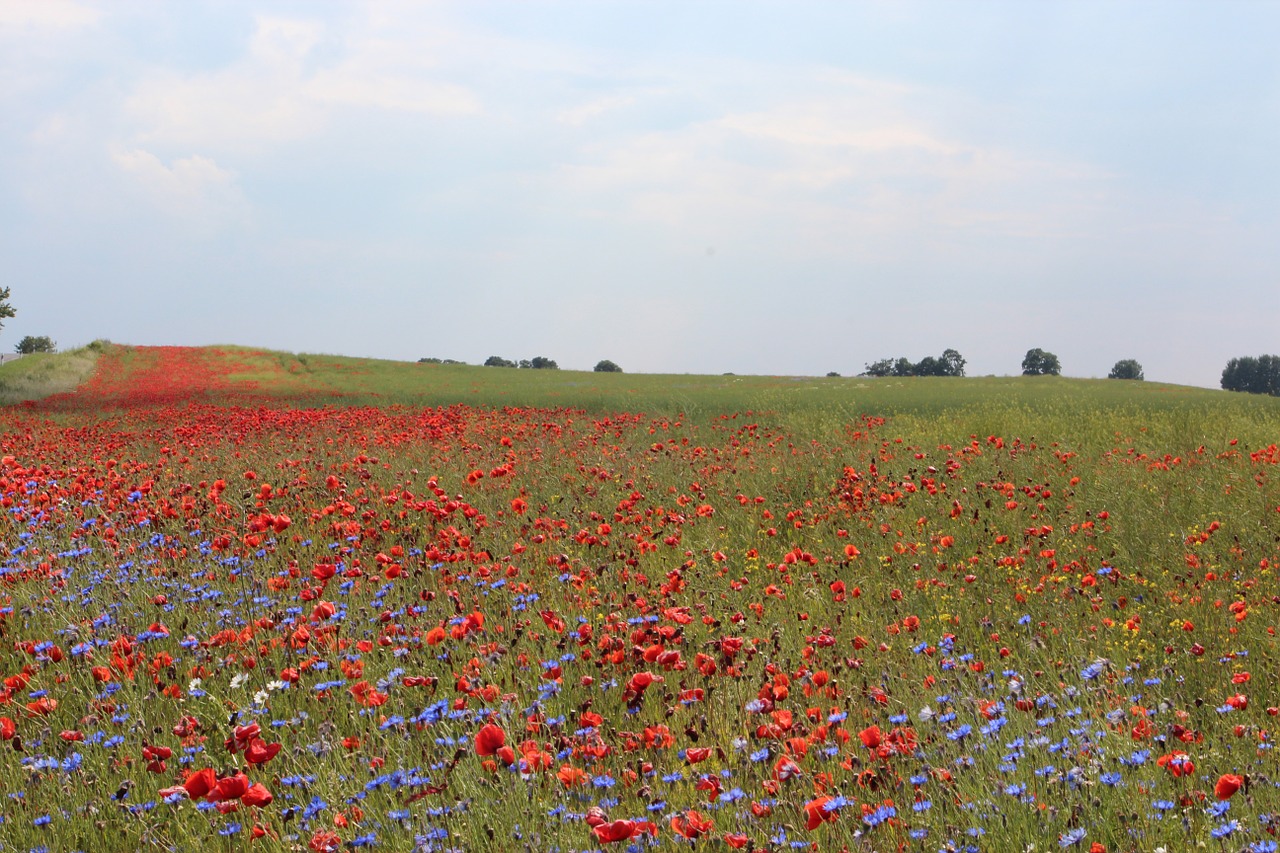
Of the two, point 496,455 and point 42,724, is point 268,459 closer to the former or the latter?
point 496,455

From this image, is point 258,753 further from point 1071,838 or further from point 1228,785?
point 1228,785

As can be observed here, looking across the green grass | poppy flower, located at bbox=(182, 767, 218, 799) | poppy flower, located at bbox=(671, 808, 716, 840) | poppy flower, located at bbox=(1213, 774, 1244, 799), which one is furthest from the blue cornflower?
the green grass

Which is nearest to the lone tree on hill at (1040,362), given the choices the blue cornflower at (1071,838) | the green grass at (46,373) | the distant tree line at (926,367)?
the distant tree line at (926,367)

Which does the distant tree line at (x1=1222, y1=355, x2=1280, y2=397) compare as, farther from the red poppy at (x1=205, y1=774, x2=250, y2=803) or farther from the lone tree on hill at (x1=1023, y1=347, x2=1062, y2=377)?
the red poppy at (x1=205, y1=774, x2=250, y2=803)

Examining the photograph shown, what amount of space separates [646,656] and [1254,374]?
313 ft

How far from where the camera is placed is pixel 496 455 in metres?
11.8

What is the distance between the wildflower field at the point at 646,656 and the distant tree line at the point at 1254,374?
84.5 meters

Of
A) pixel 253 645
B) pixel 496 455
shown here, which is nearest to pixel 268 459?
pixel 496 455

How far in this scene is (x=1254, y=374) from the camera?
→ 82.7 meters

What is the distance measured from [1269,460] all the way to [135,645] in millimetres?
10112

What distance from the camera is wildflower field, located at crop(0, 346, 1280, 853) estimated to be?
10.4 feet

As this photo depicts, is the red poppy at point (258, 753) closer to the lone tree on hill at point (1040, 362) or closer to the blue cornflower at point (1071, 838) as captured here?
the blue cornflower at point (1071, 838)

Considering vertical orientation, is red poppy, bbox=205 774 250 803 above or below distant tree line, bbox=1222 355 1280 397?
below

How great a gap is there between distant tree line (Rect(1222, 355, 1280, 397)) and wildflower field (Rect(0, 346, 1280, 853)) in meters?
84.5
